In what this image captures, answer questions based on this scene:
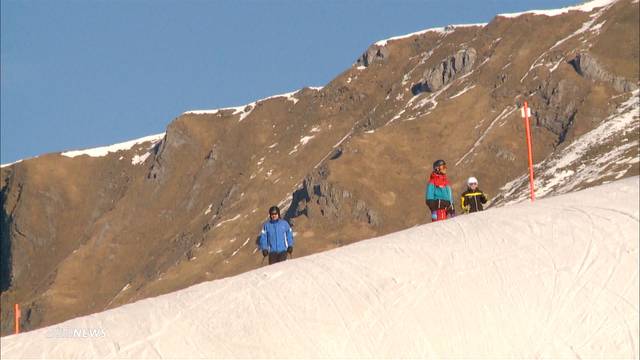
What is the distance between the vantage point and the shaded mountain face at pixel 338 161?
146 meters

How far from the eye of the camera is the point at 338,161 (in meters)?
152

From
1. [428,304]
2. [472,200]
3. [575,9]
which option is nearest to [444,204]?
[472,200]

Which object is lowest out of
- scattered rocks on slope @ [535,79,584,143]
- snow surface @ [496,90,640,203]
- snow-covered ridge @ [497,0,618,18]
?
snow surface @ [496,90,640,203]

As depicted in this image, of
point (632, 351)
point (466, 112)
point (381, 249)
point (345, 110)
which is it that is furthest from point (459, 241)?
point (345, 110)

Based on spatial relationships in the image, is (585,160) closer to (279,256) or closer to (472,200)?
(472,200)

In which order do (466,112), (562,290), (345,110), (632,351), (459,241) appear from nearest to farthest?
1. (632,351)
2. (562,290)
3. (459,241)
4. (466,112)
5. (345,110)

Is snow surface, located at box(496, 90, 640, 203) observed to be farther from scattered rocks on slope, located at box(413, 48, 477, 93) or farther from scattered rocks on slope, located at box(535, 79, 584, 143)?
scattered rocks on slope, located at box(413, 48, 477, 93)

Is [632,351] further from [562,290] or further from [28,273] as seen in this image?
[28,273]

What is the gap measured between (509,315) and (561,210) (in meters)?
2.34

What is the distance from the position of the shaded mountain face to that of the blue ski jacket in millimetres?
102465

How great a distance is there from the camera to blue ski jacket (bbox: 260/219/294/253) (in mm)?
19641

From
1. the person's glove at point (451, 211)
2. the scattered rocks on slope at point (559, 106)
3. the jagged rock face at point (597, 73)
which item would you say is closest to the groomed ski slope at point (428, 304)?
the person's glove at point (451, 211)

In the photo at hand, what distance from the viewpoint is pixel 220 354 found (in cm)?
1484

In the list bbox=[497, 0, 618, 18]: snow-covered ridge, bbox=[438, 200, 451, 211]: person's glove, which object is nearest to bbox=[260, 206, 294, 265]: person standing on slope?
bbox=[438, 200, 451, 211]: person's glove
